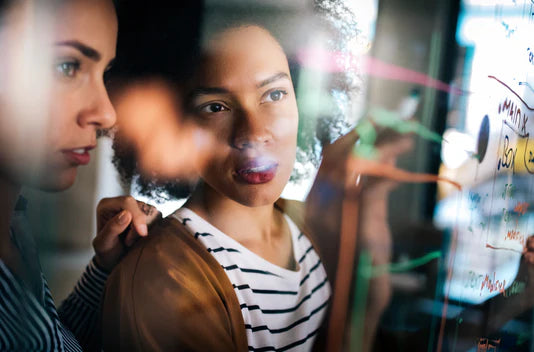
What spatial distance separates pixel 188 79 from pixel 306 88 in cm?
22

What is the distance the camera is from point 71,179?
0.62m

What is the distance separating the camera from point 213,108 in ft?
2.35

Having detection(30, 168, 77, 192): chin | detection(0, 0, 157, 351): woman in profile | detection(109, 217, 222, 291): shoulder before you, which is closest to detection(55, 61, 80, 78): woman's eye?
detection(0, 0, 157, 351): woman in profile

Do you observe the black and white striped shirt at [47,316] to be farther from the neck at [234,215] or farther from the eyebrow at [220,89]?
the eyebrow at [220,89]

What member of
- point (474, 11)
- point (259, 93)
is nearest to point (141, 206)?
point (259, 93)

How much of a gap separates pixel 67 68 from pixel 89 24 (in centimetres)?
6

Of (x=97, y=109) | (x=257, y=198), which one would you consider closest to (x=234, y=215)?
(x=257, y=198)

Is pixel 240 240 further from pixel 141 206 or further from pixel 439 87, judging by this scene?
pixel 439 87

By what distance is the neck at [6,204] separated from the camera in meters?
0.60

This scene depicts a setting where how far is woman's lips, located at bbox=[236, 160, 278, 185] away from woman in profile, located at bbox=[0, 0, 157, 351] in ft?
0.75

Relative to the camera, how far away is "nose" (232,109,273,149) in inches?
29.0

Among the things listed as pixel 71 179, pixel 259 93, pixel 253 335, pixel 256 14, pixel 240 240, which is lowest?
pixel 253 335

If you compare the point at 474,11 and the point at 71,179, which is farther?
the point at 474,11

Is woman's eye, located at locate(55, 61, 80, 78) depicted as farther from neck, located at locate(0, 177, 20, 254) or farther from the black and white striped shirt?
the black and white striped shirt
